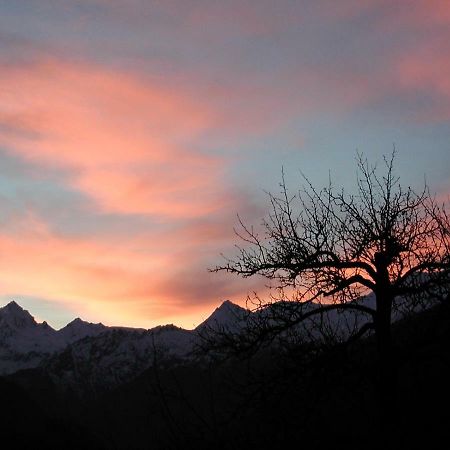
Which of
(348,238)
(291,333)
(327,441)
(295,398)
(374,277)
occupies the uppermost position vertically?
(348,238)

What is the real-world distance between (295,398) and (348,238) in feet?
11.0

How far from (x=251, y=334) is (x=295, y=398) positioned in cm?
154

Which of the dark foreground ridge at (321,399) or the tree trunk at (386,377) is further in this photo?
the tree trunk at (386,377)

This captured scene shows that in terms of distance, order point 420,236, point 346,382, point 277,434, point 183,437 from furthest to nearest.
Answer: point 420,236
point 346,382
point 277,434
point 183,437

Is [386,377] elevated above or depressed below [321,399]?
above

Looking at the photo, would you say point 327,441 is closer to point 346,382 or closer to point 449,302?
point 346,382

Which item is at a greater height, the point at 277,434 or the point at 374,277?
the point at 374,277

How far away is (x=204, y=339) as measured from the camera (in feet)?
41.0

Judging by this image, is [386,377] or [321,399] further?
[321,399]

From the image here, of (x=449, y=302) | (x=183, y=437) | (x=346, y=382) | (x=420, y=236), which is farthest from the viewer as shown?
(x=420, y=236)

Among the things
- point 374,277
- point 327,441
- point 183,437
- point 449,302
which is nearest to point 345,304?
point 374,277

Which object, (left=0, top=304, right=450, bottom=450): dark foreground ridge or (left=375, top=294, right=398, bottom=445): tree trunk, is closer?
(left=0, top=304, right=450, bottom=450): dark foreground ridge

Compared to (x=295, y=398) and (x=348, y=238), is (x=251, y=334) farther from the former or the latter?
(x=348, y=238)

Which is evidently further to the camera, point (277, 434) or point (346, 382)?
point (346, 382)
